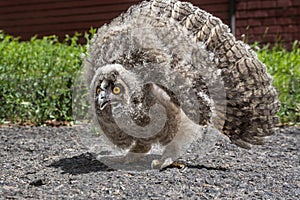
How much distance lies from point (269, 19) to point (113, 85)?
8.47m

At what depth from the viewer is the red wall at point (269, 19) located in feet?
36.0

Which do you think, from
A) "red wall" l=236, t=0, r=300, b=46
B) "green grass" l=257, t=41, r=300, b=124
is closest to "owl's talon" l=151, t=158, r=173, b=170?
"green grass" l=257, t=41, r=300, b=124

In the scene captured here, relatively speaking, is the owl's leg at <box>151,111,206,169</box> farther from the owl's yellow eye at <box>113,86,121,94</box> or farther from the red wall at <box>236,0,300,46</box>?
the red wall at <box>236,0,300,46</box>

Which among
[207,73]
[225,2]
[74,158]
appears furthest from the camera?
[225,2]

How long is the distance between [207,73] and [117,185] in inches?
35.2

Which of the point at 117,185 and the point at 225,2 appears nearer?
the point at 117,185

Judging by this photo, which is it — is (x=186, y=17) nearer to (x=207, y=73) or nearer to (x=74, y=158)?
(x=207, y=73)

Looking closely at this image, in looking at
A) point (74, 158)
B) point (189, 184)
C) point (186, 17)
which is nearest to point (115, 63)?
point (186, 17)

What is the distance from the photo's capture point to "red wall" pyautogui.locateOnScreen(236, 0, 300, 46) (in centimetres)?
1096

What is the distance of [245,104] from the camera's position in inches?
144

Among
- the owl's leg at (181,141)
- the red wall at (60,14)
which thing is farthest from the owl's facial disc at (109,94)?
the red wall at (60,14)

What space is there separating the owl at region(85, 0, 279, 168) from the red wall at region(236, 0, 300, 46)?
7273 mm

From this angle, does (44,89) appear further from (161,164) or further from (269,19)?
(269,19)

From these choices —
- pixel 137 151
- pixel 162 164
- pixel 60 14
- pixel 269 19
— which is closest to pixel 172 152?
pixel 162 164
